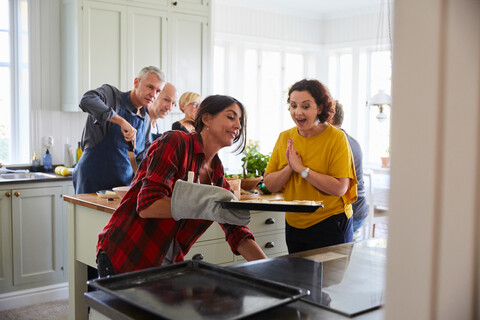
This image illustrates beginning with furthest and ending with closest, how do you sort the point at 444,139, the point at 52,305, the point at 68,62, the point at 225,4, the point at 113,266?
the point at 225,4, the point at 68,62, the point at 52,305, the point at 113,266, the point at 444,139

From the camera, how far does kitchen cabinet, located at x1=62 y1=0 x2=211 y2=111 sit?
4973 millimetres

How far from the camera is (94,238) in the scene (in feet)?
10.1

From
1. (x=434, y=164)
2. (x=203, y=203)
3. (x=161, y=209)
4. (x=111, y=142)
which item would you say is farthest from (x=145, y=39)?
(x=434, y=164)

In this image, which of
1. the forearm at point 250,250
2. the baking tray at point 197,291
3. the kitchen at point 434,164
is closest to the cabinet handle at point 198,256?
the forearm at point 250,250

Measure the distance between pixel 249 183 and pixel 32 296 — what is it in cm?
212

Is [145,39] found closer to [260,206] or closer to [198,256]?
[198,256]

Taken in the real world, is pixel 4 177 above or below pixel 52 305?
above

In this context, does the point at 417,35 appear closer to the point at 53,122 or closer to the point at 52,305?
the point at 52,305

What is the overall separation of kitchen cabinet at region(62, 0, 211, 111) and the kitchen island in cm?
202

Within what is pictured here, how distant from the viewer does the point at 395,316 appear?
701 millimetres

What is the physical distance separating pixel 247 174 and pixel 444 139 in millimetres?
3120

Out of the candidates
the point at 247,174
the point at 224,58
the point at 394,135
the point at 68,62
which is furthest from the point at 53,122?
the point at 394,135

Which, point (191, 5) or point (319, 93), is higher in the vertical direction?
point (191, 5)

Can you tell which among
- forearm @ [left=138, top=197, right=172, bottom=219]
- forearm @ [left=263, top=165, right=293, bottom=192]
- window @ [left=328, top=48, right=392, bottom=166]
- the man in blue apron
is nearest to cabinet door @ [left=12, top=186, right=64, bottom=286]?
the man in blue apron
